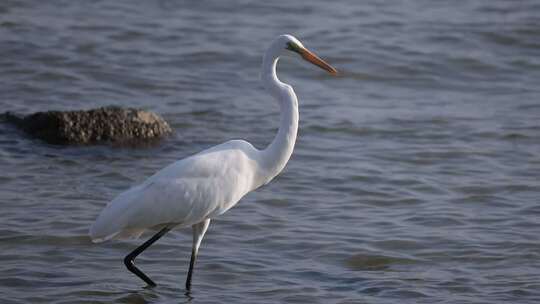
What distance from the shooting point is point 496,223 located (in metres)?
7.84

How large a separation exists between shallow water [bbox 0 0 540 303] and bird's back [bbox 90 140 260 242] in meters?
0.50

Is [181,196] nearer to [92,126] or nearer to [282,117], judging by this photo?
[282,117]

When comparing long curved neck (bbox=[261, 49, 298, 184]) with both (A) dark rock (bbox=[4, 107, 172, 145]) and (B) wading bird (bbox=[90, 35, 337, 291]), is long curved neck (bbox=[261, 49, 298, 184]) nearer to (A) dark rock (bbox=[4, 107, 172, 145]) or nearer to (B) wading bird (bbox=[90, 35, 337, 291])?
(B) wading bird (bbox=[90, 35, 337, 291])

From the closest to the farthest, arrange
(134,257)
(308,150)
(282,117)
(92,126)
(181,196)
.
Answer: (181,196) → (282,117) → (134,257) → (92,126) → (308,150)

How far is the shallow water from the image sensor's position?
673cm

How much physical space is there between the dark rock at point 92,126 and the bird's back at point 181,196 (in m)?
2.87

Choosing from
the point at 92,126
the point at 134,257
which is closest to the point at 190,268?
the point at 134,257

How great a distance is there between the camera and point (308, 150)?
382 inches

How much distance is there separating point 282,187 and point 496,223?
1.88m

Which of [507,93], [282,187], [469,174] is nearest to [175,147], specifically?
[282,187]

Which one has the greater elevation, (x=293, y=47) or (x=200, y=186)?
(x=293, y=47)

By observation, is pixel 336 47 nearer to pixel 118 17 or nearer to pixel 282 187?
pixel 118 17

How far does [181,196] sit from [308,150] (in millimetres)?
3673

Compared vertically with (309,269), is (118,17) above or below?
above
